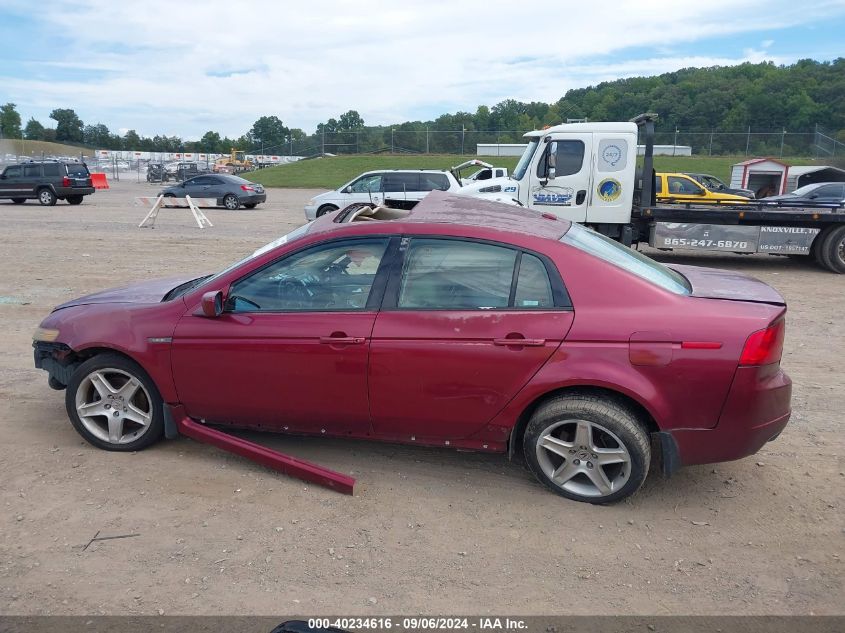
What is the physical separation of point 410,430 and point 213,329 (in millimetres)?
1333

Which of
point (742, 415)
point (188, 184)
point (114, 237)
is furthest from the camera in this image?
point (188, 184)

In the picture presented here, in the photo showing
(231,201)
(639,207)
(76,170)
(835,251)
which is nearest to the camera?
(835,251)

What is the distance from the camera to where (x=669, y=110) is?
65438mm

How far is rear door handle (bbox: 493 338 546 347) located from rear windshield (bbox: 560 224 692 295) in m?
0.64

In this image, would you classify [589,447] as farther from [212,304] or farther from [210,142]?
[210,142]

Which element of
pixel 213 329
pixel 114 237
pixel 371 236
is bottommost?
pixel 114 237

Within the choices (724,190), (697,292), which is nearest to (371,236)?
(697,292)

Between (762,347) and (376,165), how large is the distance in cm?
4946

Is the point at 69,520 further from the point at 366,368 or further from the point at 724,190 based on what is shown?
the point at 724,190

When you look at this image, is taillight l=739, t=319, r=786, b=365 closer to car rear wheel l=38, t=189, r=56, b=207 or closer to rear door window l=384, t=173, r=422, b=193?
rear door window l=384, t=173, r=422, b=193

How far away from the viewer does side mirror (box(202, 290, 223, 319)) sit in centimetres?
400

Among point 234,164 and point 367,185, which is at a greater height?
point 367,185

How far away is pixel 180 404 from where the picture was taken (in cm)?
423

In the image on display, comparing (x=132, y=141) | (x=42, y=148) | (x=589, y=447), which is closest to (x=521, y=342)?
(x=589, y=447)
